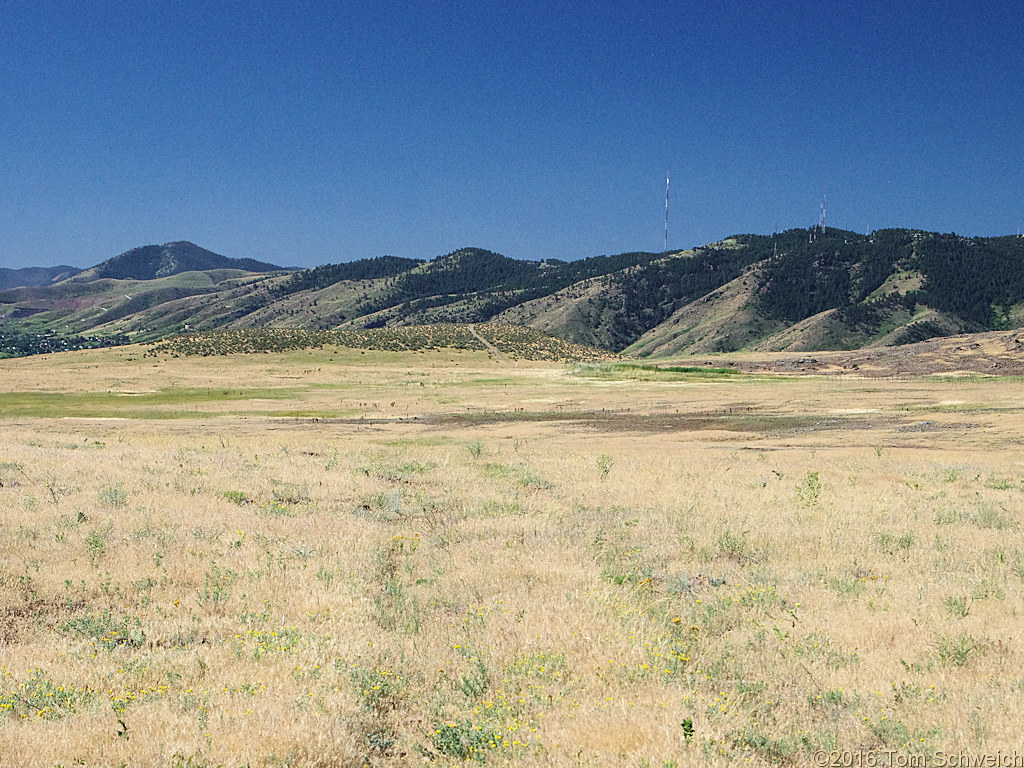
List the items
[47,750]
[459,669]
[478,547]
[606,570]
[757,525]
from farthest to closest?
1. [757,525]
2. [478,547]
3. [606,570]
4. [459,669]
5. [47,750]

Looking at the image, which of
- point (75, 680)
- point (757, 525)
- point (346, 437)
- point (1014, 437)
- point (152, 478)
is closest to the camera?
point (75, 680)

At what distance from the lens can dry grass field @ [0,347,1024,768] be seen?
5.52 metres

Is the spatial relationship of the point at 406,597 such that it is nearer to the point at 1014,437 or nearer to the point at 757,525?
the point at 757,525

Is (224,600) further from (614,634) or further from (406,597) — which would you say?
(614,634)

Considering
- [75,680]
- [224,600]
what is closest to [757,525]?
[224,600]

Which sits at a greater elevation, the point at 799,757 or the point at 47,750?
the point at 47,750

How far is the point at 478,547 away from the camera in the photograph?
37.5 feet

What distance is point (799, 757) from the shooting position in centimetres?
539

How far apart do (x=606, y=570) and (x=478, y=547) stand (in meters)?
2.39

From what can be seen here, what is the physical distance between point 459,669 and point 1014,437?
118 feet

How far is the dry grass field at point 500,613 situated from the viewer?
552 centimetres

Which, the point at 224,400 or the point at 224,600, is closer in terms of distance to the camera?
the point at 224,600

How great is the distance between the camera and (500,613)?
8.11 meters

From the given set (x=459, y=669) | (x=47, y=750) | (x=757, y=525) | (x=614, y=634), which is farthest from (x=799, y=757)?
(x=757, y=525)
